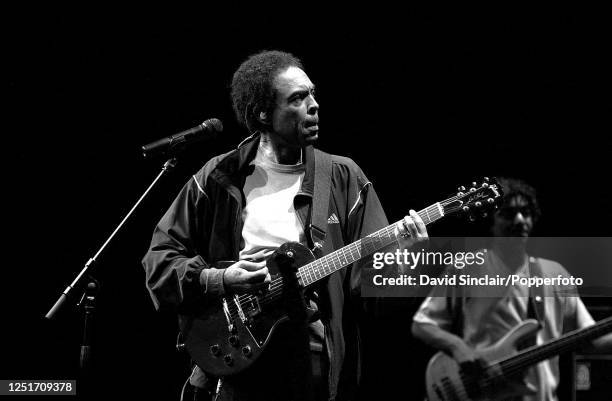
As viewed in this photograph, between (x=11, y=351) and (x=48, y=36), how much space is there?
1698mm

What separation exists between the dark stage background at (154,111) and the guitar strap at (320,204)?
0.74 m

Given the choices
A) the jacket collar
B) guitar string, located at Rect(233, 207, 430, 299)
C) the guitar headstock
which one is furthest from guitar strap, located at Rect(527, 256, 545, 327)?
the jacket collar

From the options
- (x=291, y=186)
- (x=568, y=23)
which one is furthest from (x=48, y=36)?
(x=568, y=23)

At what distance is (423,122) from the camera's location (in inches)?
139

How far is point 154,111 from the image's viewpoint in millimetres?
3975

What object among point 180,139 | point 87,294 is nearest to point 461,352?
point 180,139

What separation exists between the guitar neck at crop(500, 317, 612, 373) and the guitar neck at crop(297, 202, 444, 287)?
22.8 inches

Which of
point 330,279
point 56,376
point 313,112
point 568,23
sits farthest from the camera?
point 56,376

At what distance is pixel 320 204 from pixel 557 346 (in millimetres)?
932

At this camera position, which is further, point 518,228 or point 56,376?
point 56,376

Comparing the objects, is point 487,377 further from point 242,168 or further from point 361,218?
point 242,168

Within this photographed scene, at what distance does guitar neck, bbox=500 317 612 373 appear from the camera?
7.63 feet

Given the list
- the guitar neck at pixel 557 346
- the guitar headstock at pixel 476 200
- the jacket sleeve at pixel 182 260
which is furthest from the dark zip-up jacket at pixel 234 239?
the guitar neck at pixel 557 346

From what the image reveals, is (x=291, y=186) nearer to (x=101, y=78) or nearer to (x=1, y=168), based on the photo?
(x=101, y=78)
